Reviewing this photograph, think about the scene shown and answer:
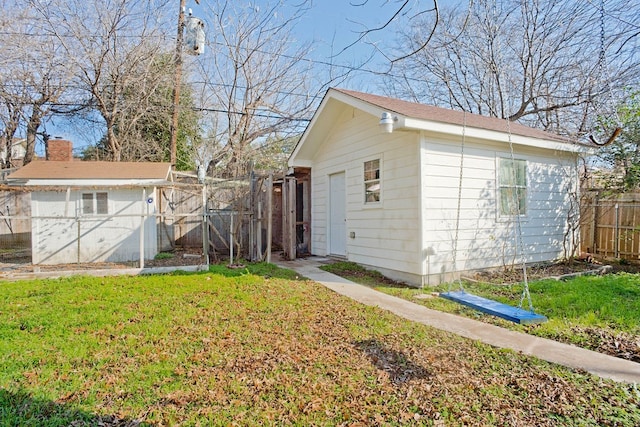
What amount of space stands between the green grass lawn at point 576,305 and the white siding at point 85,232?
5.84 m

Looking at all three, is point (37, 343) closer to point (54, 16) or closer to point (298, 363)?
point (298, 363)

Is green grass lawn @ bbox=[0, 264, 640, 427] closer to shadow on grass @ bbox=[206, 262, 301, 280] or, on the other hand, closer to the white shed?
shadow on grass @ bbox=[206, 262, 301, 280]

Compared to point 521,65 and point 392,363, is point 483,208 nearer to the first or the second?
point 392,363

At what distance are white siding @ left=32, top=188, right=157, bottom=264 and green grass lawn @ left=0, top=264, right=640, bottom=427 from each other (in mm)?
4178

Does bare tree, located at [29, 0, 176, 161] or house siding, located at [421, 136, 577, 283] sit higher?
bare tree, located at [29, 0, 176, 161]

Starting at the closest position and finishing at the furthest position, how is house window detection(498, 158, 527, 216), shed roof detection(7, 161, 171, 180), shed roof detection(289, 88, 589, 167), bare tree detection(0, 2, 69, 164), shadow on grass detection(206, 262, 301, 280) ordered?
shed roof detection(289, 88, 589, 167)
shadow on grass detection(206, 262, 301, 280)
house window detection(498, 158, 527, 216)
shed roof detection(7, 161, 171, 180)
bare tree detection(0, 2, 69, 164)

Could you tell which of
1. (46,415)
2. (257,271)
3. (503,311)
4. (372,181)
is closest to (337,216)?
(372,181)

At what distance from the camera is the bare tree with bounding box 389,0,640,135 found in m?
11.6

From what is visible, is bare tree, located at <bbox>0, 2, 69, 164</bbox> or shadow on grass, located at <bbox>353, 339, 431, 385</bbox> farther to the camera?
bare tree, located at <bbox>0, 2, 69, 164</bbox>

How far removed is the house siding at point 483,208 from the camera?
6555mm

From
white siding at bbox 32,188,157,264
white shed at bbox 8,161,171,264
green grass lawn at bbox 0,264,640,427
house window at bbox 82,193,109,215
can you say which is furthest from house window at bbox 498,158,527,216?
house window at bbox 82,193,109,215

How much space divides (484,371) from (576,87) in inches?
612

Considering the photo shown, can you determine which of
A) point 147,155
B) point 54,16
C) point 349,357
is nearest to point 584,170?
point 349,357

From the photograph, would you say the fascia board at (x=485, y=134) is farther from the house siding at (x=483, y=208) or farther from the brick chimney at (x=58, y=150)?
the brick chimney at (x=58, y=150)
